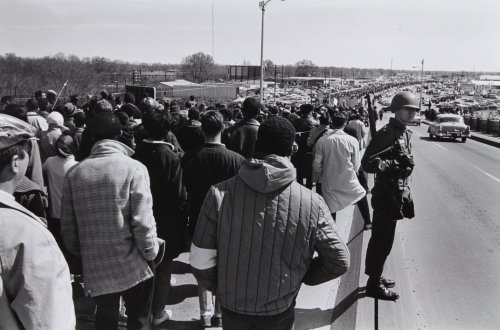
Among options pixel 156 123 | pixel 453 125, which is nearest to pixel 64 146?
pixel 156 123

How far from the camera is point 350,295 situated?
505cm

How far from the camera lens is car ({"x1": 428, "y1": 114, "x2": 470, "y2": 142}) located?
26641 mm

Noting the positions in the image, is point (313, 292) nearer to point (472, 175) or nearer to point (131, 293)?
point (131, 293)

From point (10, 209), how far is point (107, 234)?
1.46 m

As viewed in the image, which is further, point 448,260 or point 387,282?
point 448,260

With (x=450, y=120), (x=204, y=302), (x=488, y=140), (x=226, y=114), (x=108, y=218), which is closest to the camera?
(x=108, y=218)

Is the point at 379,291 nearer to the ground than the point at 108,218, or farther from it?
nearer to the ground

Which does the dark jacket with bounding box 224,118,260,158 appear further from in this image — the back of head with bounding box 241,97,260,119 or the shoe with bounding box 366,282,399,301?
the shoe with bounding box 366,282,399,301

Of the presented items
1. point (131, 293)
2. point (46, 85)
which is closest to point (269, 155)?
point (131, 293)

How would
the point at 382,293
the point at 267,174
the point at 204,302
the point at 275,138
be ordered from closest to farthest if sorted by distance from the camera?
the point at 267,174 → the point at 275,138 → the point at 204,302 → the point at 382,293

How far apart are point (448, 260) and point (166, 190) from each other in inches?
168

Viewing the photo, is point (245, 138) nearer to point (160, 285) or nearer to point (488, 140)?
point (160, 285)

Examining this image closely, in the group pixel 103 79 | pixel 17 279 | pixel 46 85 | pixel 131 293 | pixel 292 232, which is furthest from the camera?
pixel 103 79

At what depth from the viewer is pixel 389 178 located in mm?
4633
